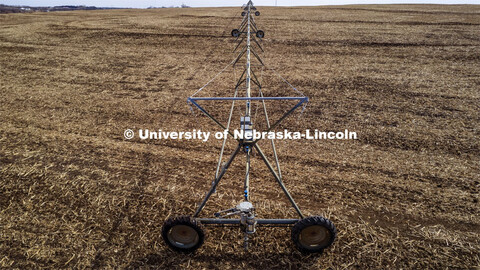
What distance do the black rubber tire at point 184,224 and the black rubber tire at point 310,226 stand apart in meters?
1.89

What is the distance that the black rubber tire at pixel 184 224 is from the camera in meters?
5.15

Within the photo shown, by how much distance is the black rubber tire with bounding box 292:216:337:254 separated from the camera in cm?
510

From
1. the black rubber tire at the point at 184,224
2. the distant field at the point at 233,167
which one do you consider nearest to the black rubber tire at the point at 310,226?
the distant field at the point at 233,167

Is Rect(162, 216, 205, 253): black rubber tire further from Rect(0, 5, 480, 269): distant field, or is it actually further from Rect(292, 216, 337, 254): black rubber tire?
Rect(292, 216, 337, 254): black rubber tire

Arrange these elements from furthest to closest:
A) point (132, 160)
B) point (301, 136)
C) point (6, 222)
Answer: point (301, 136), point (132, 160), point (6, 222)

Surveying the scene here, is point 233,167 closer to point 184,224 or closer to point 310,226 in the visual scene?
point 184,224

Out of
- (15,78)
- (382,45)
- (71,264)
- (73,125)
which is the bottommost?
(71,264)

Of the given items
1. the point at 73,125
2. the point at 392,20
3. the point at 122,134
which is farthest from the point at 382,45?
the point at 73,125

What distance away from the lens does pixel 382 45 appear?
2019cm

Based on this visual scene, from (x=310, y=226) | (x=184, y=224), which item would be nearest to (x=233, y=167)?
(x=184, y=224)

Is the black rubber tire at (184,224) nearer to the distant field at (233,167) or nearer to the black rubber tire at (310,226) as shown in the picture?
the distant field at (233,167)

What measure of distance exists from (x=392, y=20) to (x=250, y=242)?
3078 cm

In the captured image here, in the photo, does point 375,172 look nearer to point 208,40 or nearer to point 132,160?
point 132,160

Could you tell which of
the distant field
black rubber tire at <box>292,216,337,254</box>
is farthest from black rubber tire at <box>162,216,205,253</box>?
black rubber tire at <box>292,216,337,254</box>
